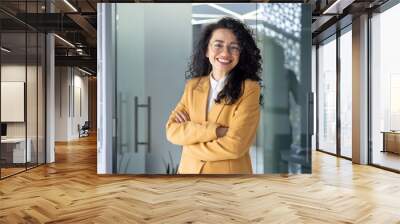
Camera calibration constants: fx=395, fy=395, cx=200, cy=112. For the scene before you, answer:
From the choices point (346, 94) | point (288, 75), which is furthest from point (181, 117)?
point (346, 94)

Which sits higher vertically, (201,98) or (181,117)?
(201,98)

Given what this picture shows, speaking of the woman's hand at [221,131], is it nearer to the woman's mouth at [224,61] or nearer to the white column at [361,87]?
the woman's mouth at [224,61]

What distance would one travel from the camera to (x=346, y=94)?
934 cm

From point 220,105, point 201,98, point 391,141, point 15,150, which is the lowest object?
point 15,150

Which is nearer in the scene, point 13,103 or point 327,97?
point 13,103

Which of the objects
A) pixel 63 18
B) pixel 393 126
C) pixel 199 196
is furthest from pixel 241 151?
pixel 63 18

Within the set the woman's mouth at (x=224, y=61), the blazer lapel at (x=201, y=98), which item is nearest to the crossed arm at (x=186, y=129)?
the blazer lapel at (x=201, y=98)

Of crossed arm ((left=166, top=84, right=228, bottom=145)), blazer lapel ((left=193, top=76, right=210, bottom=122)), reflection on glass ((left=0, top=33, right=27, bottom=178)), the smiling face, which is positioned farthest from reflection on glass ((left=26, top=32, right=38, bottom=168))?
the smiling face

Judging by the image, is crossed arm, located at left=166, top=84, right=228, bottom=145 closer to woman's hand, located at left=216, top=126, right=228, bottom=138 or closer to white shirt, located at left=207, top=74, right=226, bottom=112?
woman's hand, located at left=216, top=126, right=228, bottom=138

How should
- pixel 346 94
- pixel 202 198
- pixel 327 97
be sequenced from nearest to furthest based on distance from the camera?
pixel 202 198 → pixel 346 94 → pixel 327 97

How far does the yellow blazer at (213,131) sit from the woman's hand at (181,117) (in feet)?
0.16

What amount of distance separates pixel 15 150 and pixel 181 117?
318 cm

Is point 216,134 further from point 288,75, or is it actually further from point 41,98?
point 41,98

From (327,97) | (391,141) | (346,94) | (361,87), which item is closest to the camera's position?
(391,141)
